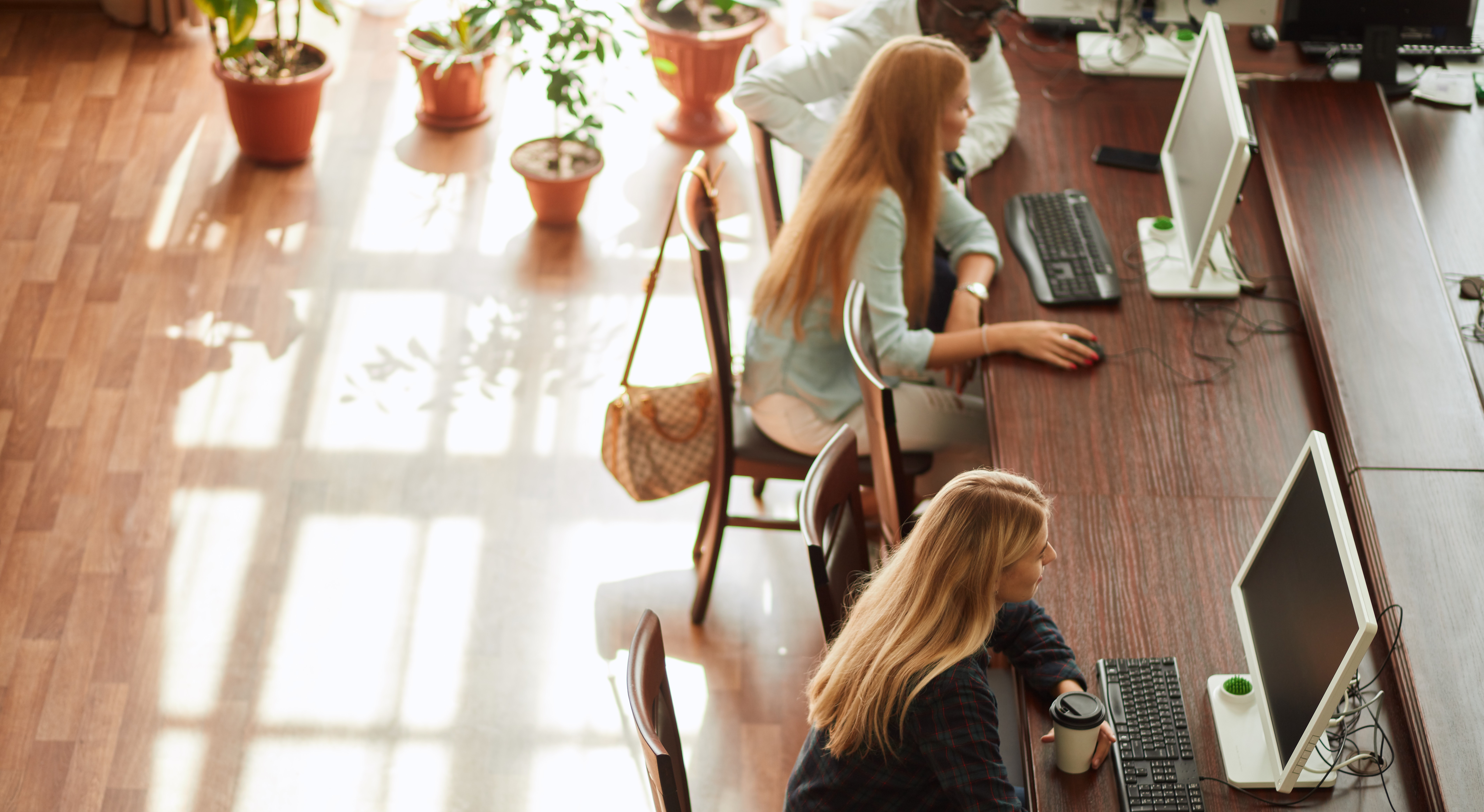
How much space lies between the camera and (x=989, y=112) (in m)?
3.24

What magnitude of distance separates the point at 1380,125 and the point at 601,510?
208 cm

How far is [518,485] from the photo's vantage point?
330cm

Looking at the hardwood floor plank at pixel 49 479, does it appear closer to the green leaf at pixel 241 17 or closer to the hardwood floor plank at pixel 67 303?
the hardwood floor plank at pixel 67 303

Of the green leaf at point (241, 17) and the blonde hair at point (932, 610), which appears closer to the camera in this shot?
the blonde hair at point (932, 610)

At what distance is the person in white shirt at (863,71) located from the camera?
320 cm

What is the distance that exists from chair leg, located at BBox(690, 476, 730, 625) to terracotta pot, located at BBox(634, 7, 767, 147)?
1.98 m

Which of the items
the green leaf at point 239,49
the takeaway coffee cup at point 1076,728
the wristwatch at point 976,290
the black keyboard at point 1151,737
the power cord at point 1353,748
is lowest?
the power cord at point 1353,748

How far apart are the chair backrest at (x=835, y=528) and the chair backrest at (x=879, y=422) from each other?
6cm

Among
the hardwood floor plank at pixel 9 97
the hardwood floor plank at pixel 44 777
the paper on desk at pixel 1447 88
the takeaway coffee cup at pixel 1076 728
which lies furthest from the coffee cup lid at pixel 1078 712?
the hardwood floor plank at pixel 9 97

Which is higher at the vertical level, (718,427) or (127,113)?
(127,113)

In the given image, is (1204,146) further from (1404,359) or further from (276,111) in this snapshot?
(276,111)

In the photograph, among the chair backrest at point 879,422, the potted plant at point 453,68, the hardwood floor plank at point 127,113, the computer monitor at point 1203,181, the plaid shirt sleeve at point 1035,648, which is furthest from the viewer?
the hardwood floor plank at point 127,113

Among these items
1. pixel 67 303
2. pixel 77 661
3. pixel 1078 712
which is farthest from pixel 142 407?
pixel 1078 712

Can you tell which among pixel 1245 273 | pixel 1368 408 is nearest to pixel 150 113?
pixel 1245 273
